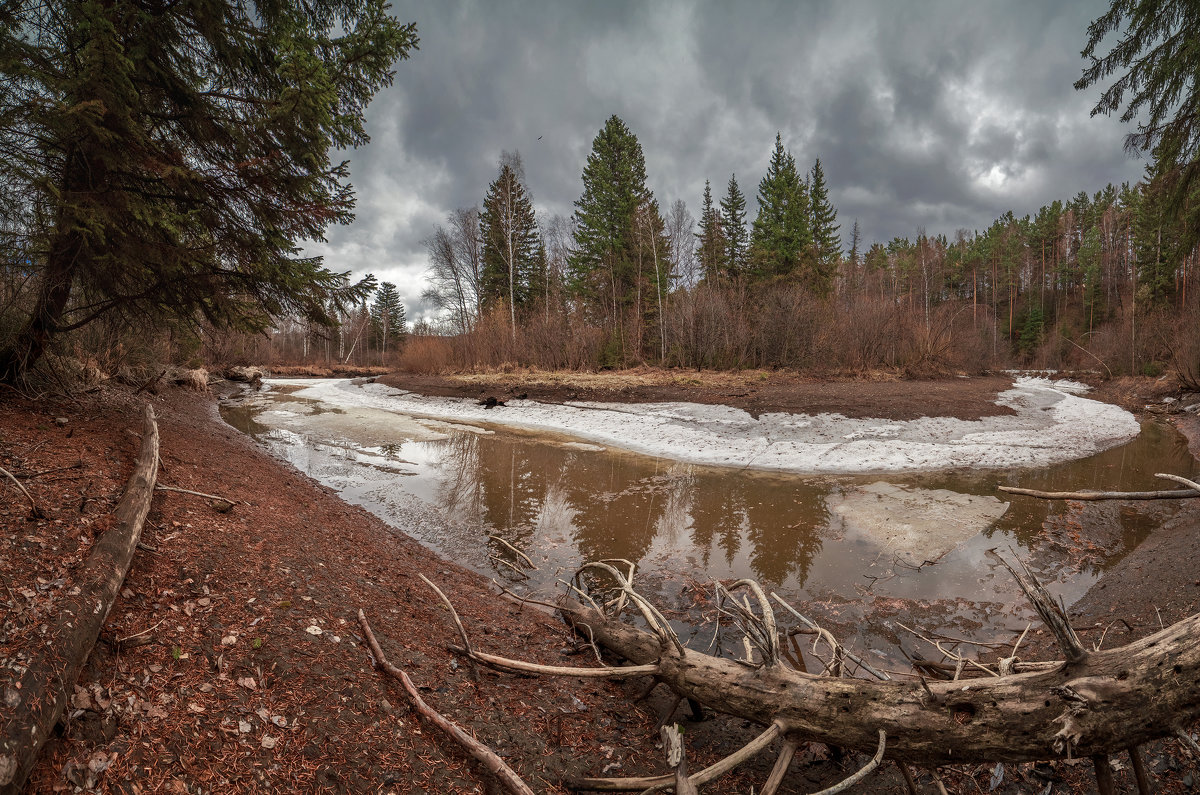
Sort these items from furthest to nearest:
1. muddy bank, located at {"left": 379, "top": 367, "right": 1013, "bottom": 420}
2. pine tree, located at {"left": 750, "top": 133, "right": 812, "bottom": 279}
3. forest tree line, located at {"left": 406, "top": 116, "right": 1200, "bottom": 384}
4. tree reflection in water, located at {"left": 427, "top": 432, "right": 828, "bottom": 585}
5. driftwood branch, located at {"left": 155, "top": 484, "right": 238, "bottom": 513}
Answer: pine tree, located at {"left": 750, "top": 133, "right": 812, "bottom": 279} → forest tree line, located at {"left": 406, "top": 116, "right": 1200, "bottom": 384} → muddy bank, located at {"left": 379, "top": 367, "right": 1013, "bottom": 420} → tree reflection in water, located at {"left": 427, "top": 432, "right": 828, "bottom": 585} → driftwood branch, located at {"left": 155, "top": 484, "right": 238, "bottom": 513}

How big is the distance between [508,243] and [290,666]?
26890 millimetres

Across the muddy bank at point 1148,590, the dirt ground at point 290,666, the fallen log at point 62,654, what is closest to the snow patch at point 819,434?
the muddy bank at point 1148,590

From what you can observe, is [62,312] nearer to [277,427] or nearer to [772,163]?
[277,427]

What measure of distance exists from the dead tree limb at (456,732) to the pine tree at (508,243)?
24075 mm

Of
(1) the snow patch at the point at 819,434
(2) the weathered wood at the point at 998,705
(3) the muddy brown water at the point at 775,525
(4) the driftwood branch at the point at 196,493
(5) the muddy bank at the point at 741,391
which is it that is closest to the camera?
(2) the weathered wood at the point at 998,705

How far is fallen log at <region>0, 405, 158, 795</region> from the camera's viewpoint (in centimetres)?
143

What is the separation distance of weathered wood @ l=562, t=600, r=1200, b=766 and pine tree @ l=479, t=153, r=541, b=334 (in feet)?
81.3

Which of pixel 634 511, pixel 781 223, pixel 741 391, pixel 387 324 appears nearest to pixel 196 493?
pixel 634 511

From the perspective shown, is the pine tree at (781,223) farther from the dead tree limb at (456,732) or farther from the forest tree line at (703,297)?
the dead tree limb at (456,732)

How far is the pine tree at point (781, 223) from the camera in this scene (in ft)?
98.7

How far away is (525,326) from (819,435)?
1938 centimetres

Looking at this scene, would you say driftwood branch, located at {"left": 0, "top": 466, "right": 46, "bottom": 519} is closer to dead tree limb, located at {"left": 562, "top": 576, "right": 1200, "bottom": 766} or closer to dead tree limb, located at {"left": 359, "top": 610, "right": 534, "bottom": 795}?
dead tree limb, located at {"left": 359, "top": 610, "right": 534, "bottom": 795}

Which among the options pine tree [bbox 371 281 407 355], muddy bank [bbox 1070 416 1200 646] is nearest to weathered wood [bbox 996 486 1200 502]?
muddy bank [bbox 1070 416 1200 646]

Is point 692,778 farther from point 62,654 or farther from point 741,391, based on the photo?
point 741,391
